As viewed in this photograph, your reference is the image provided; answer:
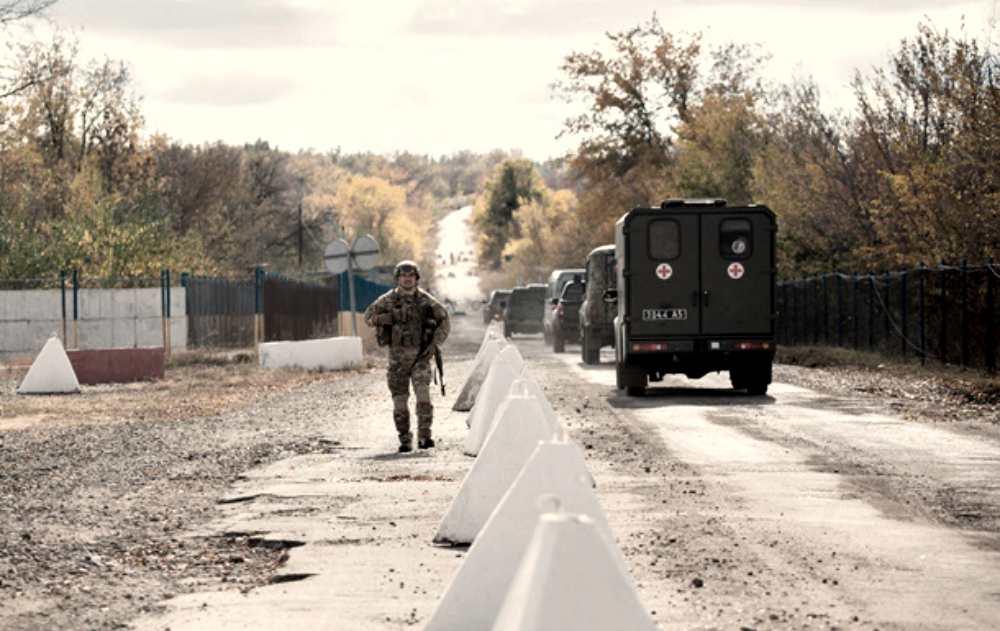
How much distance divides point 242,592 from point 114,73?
193ft

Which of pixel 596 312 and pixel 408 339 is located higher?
pixel 596 312

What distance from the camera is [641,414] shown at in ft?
67.7

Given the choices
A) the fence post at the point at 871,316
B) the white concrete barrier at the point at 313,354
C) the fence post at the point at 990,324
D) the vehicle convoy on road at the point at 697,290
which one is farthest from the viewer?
the fence post at the point at 871,316

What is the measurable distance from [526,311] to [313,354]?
87.4ft

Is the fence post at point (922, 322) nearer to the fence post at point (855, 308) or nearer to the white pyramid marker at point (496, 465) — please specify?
the fence post at point (855, 308)

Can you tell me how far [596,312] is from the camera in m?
35.6

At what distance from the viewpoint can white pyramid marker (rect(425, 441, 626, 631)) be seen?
6113mm

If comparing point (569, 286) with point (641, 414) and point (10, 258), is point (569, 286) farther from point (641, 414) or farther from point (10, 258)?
point (641, 414)

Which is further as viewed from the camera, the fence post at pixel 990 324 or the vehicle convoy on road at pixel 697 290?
the fence post at pixel 990 324

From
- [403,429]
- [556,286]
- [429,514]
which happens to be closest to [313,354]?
[556,286]

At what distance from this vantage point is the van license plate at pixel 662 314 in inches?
976

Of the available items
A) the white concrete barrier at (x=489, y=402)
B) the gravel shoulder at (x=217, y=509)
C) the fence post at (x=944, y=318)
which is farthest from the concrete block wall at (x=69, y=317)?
the white concrete barrier at (x=489, y=402)

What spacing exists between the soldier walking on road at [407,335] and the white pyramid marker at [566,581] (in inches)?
456

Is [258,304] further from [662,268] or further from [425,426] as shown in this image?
[425,426]
